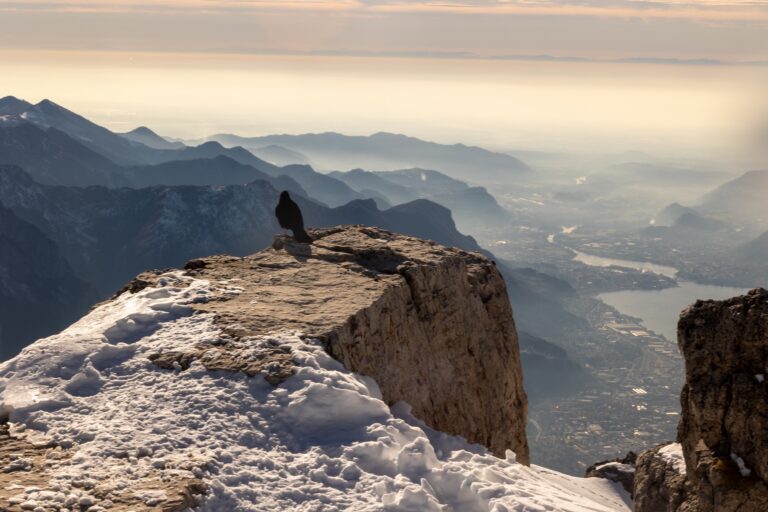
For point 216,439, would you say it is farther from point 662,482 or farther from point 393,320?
point 662,482

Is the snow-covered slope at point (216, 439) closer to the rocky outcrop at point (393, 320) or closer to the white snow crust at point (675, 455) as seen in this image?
the rocky outcrop at point (393, 320)

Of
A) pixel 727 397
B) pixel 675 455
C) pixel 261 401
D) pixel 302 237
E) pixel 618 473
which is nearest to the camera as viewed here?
pixel 727 397

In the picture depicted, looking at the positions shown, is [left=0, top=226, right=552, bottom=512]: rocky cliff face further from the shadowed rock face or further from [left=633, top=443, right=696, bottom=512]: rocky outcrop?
the shadowed rock face

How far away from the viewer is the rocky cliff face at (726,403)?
54.0 ft

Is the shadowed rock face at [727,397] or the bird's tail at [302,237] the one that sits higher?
the bird's tail at [302,237]

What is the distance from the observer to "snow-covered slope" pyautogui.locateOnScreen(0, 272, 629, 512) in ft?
50.4

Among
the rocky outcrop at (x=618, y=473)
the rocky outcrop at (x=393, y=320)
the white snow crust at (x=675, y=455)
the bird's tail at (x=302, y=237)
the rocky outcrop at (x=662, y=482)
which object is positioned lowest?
the rocky outcrop at (x=618, y=473)

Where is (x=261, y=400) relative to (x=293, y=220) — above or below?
below

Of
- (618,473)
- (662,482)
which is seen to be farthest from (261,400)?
(618,473)

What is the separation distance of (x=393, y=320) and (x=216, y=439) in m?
9.82

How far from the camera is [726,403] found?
17.3 meters

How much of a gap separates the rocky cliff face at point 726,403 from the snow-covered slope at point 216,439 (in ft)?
11.6

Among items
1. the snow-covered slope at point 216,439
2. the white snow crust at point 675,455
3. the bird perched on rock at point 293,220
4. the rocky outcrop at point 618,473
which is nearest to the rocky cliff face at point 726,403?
the white snow crust at point 675,455

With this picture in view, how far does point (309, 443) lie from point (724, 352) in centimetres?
1002
